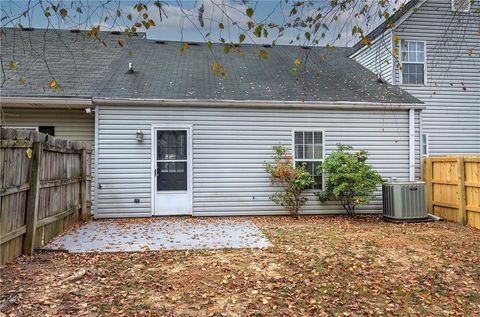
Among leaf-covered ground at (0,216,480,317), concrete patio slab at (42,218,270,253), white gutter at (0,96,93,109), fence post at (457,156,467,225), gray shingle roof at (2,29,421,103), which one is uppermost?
gray shingle roof at (2,29,421,103)

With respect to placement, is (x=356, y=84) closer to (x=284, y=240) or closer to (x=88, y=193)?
(x=284, y=240)

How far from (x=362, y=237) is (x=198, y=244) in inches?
118

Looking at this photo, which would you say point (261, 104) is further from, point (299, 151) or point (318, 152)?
point (318, 152)

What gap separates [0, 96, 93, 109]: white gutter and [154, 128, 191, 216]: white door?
1.84 metres

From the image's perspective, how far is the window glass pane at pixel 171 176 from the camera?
872 centimetres

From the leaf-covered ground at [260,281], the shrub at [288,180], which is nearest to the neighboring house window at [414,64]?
the shrub at [288,180]

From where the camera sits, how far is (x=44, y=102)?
27.7 feet

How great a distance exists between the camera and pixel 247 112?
29.5 feet

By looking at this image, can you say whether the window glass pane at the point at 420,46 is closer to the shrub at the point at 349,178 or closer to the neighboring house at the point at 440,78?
the neighboring house at the point at 440,78

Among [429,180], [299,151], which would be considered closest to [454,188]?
[429,180]

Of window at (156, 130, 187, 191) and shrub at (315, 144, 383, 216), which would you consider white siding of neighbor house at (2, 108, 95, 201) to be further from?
shrub at (315, 144, 383, 216)

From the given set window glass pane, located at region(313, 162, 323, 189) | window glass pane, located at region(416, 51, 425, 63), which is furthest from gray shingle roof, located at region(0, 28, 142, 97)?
window glass pane, located at region(416, 51, 425, 63)

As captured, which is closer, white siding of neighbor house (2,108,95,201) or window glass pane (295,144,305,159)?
white siding of neighbor house (2,108,95,201)

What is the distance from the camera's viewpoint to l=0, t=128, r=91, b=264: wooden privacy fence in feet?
14.8
